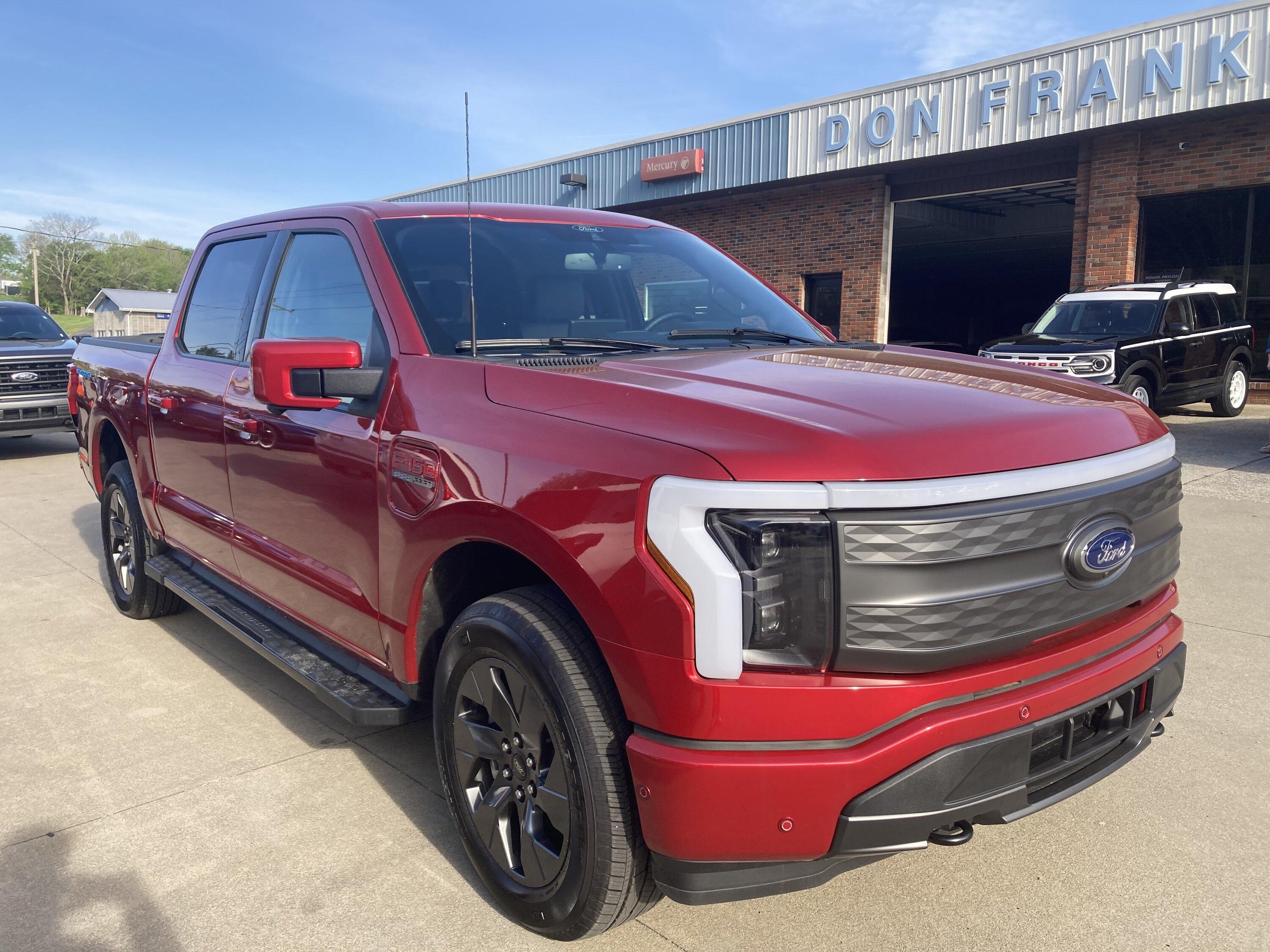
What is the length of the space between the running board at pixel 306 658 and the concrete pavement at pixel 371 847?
1.19ft

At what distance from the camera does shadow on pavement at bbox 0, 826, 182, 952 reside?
2402mm

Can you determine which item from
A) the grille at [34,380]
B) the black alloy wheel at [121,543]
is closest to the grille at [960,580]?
the black alloy wheel at [121,543]

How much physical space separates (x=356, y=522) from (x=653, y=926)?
137 cm

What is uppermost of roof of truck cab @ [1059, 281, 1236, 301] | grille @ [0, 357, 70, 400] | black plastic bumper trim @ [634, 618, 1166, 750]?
roof of truck cab @ [1059, 281, 1236, 301]

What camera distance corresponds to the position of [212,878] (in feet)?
8.77

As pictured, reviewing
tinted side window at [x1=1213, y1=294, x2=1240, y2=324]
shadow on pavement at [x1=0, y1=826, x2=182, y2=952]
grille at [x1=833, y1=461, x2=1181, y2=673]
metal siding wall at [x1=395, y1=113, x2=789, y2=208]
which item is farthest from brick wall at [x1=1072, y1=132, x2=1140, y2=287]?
shadow on pavement at [x1=0, y1=826, x2=182, y2=952]

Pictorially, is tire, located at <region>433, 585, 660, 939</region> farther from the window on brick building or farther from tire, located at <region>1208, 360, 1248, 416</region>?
the window on brick building

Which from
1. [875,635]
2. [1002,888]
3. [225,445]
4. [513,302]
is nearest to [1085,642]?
[875,635]

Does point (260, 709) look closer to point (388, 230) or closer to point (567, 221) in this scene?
point (388, 230)

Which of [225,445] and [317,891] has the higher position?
[225,445]

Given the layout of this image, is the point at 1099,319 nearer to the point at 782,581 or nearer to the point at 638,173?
the point at 638,173

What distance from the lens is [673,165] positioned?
20.8 meters

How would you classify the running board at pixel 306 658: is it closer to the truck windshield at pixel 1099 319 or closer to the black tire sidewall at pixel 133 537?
the black tire sidewall at pixel 133 537

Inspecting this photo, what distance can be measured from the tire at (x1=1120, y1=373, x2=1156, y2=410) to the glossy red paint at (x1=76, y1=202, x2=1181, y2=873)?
10146 mm
